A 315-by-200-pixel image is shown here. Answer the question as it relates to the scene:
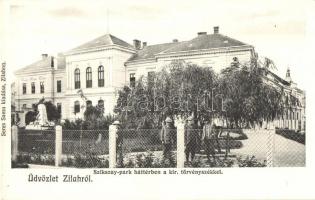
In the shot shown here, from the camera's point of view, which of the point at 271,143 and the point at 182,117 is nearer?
the point at 271,143

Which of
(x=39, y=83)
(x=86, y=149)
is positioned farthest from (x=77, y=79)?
(x=86, y=149)

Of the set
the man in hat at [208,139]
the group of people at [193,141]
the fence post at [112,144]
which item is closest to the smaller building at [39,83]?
the fence post at [112,144]

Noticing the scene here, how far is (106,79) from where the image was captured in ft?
20.5

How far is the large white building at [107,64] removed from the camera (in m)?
5.12

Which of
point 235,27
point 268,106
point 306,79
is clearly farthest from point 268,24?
point 268,106

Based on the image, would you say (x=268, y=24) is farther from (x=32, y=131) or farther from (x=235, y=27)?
(x=32, y=131)

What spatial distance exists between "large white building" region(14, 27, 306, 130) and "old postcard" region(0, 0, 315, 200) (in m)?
0.08

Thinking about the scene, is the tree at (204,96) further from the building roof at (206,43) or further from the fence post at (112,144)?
the fence post at (112,144)

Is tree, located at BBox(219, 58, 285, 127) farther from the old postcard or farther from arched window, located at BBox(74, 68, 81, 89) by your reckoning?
arched window, located at BBox(74, 68, 81, 89)

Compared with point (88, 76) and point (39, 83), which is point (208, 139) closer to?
point (88, 76)

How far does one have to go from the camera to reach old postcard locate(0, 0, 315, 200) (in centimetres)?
397

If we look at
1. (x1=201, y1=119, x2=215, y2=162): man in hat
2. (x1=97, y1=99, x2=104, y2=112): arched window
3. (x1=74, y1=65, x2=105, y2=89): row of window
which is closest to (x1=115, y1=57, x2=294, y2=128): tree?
(x1=97, y1=99, x2=104, y2=112): arched window

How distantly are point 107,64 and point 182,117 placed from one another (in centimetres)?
179

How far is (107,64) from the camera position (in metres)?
6.59
